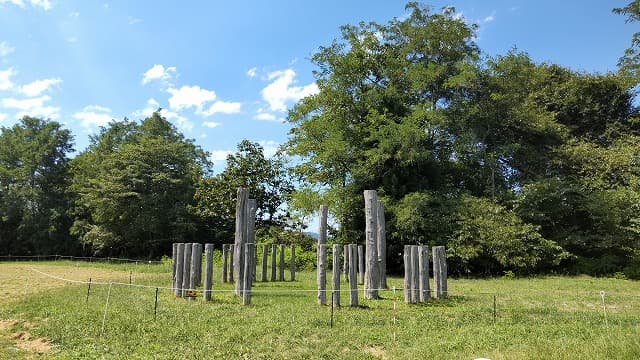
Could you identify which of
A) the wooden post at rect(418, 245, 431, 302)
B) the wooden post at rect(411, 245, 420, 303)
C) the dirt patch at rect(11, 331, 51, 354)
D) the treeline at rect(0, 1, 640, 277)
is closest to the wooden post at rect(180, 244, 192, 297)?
the dirt patch at rect(11, 331, 51, 354)

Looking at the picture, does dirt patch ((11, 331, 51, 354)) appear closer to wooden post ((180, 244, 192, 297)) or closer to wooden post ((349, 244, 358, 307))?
wooden post ((180, 244, 192, 297))

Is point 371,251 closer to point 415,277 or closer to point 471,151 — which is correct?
point 415,277

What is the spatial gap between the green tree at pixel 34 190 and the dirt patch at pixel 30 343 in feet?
128

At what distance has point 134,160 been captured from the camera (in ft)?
134

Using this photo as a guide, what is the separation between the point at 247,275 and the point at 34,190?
3983 centimetres

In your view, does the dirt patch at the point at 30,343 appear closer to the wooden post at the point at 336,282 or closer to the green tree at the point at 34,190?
the wooden post at the point at 336,282

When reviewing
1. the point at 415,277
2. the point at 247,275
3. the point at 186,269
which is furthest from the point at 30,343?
the point at 415,277

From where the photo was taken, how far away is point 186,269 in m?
15.7

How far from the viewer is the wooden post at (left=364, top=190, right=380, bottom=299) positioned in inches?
580

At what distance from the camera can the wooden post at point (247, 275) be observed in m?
13.6

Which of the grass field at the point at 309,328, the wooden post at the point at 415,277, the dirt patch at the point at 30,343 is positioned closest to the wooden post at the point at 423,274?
the wooden post at the point at 415,277

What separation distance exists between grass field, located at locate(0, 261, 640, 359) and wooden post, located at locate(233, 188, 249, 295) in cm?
72

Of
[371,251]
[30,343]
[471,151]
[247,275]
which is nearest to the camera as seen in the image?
[30,343]

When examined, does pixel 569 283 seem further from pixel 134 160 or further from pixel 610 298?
pixel 134 160
